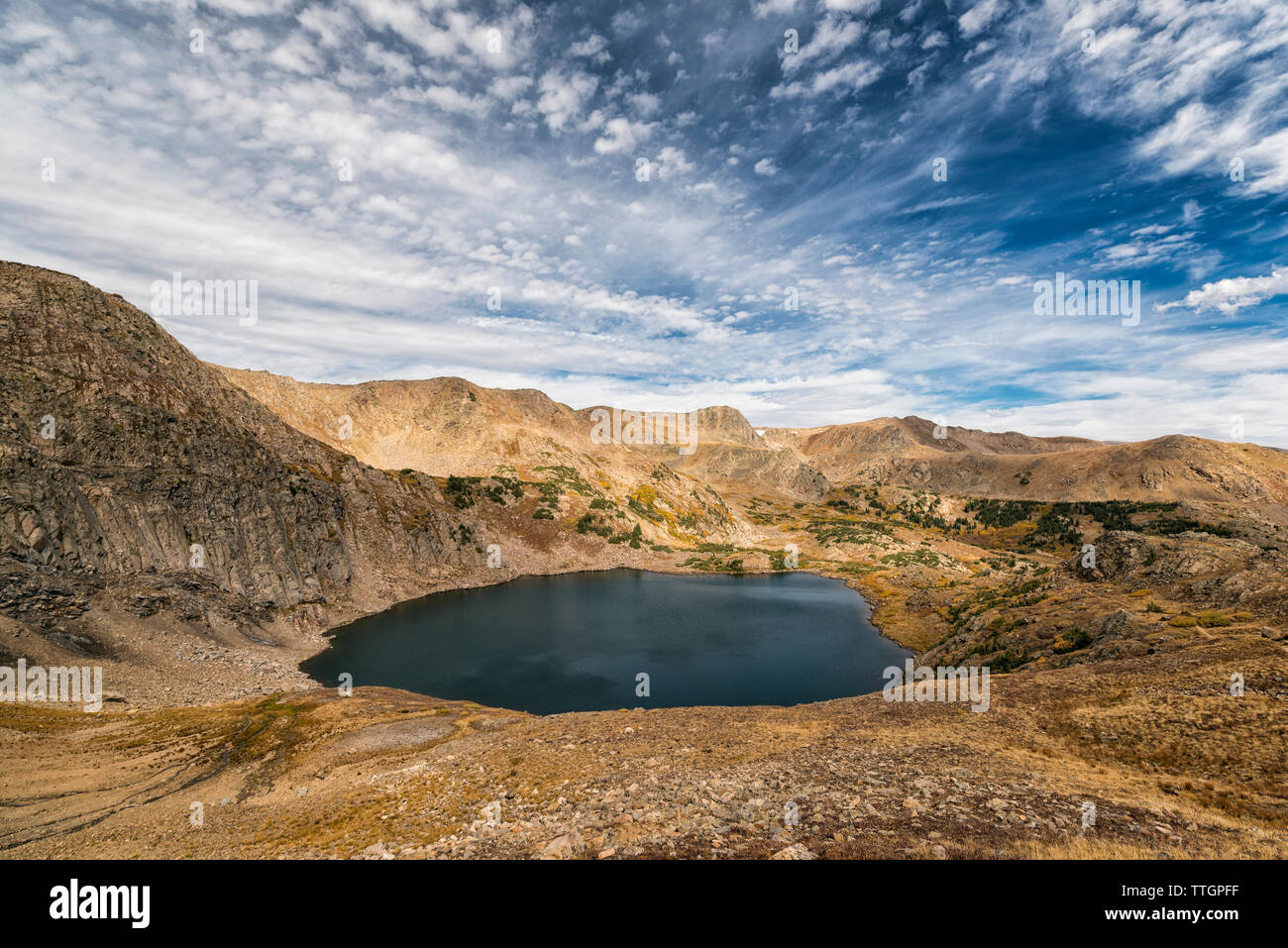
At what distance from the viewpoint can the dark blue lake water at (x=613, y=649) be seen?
46500 millimetres

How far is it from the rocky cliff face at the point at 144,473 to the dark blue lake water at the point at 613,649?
1243cm

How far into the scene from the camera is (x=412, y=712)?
3634 cm

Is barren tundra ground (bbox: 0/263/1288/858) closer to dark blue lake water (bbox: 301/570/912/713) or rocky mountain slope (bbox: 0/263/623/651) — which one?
rocky mountain slope (bbox: 0/263/623/651)

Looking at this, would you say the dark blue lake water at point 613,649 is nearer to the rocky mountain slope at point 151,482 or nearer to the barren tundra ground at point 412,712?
the barren tundra ground at point 412,712

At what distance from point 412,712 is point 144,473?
4261cm

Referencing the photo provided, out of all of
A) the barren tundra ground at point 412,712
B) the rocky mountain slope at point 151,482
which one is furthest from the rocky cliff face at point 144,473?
the barren tundra ground at point 412,712

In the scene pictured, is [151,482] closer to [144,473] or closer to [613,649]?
[144,473]

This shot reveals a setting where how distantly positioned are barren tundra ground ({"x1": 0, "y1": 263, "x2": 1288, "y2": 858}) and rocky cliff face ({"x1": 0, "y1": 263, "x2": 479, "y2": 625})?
0.30m

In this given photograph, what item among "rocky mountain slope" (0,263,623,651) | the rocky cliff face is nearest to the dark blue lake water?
"rocky mountain slope" (0,263,623,651)

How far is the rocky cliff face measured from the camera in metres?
43.8

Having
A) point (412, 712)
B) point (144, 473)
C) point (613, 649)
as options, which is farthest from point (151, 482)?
point (613, 649)
